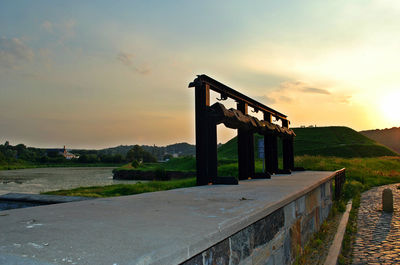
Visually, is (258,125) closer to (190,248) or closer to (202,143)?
(202,143)

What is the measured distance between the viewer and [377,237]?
7520 mm

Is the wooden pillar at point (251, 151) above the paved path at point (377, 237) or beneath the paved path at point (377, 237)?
above

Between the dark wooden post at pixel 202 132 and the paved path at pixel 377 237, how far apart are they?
10.5 ft

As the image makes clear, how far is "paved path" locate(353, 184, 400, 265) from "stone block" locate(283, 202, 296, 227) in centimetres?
211

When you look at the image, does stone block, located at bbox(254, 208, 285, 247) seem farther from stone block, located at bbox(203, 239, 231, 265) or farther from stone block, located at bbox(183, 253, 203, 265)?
stone block, located at bbox(183, 253, 203, 265)

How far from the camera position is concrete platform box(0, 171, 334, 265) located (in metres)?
1.69

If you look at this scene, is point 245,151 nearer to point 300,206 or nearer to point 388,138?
point 300,206

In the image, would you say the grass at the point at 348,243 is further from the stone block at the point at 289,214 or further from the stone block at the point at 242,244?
the stone block at the point at 242,244

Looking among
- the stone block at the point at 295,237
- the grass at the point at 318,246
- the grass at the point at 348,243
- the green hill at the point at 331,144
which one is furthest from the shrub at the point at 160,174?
the stone block at the point at 295,237

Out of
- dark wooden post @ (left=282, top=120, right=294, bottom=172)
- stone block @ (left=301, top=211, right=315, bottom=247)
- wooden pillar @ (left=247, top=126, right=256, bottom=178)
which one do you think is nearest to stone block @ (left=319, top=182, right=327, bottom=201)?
stone block @ (left=301, top=211, right=315, bottom=247)

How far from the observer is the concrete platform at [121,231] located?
169cm

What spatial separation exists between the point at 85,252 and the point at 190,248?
1.95 feet

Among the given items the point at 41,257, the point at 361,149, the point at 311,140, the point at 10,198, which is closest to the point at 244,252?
the point at 41,257

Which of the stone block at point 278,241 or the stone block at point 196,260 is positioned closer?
the stone block at point 196,260
